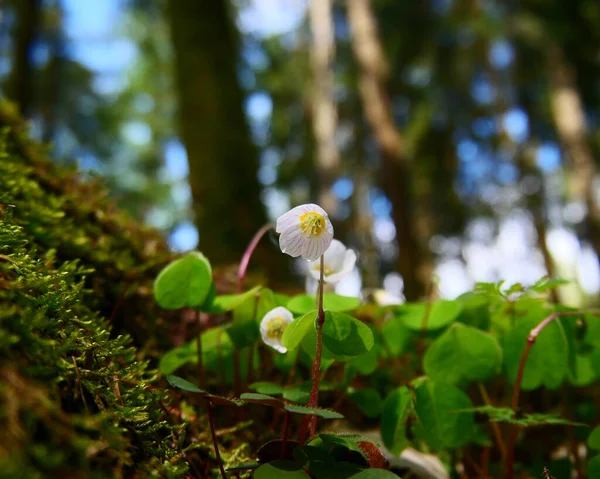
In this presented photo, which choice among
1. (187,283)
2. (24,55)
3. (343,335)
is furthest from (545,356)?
(24,55)

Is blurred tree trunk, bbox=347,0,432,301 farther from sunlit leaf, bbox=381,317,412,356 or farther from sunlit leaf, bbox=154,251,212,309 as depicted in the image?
sunlit leaf, bbox=154,251,212,309

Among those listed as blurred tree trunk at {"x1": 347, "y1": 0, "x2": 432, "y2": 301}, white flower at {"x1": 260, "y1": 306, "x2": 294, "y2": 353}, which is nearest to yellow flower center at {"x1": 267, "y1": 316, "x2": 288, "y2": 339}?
white flower at {"x1": 260, "y1": 306, "x2": 294, "y2": 353}

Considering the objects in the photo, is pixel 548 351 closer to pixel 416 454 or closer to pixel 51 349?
pixel 416 454

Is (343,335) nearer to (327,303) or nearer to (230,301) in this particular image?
(327,303)

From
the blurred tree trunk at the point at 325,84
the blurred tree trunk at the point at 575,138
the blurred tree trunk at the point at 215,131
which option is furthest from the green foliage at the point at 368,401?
the blurred tree trunk at the point at 325,84

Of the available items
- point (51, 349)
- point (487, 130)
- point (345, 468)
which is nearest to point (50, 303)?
point (51, 349)

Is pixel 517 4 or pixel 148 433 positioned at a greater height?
pixel 517 4

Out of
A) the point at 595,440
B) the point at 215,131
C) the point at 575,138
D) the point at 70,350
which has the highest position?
the point at 215,131
